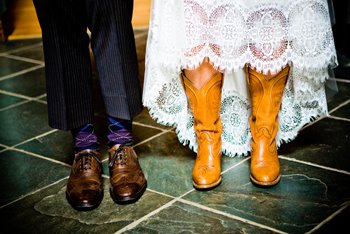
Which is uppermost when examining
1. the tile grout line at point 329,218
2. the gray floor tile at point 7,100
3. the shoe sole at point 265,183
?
the tile grout line at point 329,218

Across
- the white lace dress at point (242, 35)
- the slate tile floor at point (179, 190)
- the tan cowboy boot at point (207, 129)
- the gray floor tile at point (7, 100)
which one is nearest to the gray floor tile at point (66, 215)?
the slate tile floor at point (179, 190)

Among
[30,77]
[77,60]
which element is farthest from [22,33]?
[77,60]

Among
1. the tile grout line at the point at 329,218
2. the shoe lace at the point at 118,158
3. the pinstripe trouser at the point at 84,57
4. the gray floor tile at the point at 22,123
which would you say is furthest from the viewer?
the gray floor tile at the point at 22,123

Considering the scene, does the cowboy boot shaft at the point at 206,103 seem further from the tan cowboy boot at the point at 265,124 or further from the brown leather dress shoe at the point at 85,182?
the brown leather dress shoe at the point at 85,182

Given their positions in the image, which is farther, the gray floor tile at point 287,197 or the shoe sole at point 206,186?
the shoe sole at point 206,186

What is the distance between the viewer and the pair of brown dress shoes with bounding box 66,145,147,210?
1540mm

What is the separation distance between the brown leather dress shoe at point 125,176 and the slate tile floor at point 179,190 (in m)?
0.03

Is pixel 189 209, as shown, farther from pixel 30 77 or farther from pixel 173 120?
pixel 30 77

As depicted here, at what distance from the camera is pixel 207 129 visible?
5.34 ft

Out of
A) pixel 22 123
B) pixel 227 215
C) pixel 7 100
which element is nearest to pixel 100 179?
pixel 227 215

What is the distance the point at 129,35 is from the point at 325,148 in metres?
0.73

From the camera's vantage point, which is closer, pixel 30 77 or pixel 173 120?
pixel 173 120

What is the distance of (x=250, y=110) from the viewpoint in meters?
1.82

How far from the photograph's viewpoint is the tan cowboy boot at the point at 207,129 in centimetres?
158
